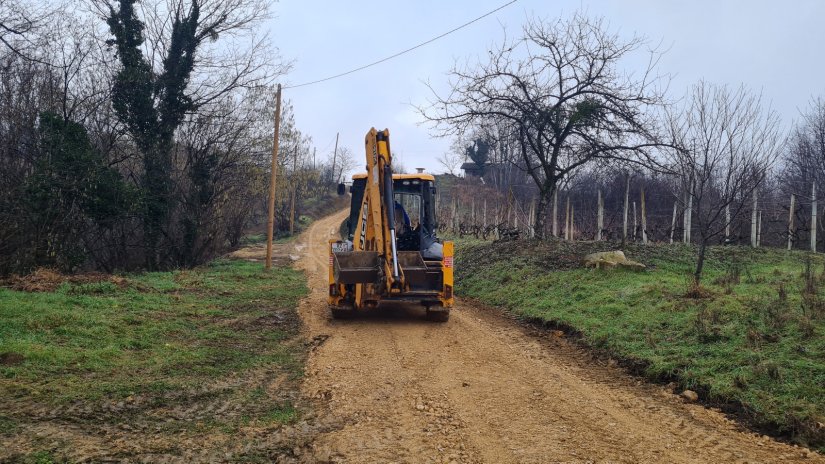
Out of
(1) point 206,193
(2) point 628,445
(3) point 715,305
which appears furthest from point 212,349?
(1) point 206,193

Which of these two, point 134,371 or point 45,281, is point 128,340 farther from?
point 45,281

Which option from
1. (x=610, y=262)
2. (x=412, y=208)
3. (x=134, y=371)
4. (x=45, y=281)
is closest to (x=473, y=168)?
(x=610, y=262)

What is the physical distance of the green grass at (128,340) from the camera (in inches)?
208

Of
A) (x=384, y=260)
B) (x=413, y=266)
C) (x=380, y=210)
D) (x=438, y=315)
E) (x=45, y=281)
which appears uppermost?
(x=380, y=210)

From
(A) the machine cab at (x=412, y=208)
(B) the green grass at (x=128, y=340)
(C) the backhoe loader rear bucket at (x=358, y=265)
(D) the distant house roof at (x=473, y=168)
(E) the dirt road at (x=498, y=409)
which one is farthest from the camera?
(D) the distant house roof at (x=473, y=168)

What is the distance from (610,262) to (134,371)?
10279mm

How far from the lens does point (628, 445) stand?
4.50m

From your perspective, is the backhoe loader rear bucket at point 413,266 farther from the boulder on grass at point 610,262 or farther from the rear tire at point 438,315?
the boulder on grass at point 610,262

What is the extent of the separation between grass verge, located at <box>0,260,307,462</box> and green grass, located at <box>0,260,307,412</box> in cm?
2

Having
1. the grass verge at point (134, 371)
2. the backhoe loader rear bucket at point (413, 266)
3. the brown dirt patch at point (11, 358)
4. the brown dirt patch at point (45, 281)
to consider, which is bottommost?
the grass verge at point (134, 371)

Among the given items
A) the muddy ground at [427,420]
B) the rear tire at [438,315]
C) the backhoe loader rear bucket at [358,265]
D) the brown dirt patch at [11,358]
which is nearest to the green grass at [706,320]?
the muddy ground at [427,420]

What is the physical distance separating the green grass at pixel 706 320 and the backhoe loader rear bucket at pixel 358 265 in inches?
134

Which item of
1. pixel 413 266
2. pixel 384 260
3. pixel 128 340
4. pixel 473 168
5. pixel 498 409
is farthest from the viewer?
pixel 473 168

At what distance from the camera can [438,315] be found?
1008cm
